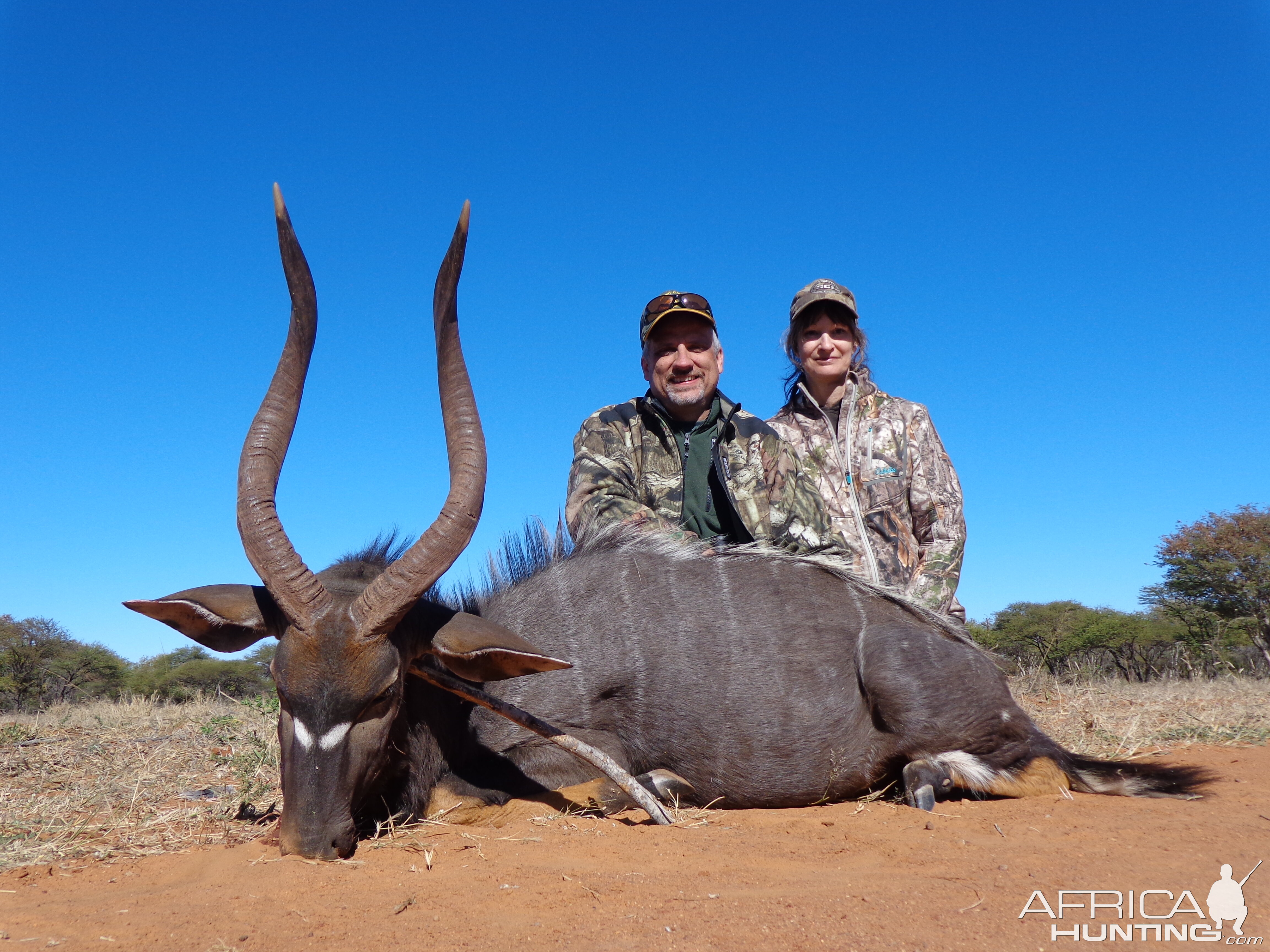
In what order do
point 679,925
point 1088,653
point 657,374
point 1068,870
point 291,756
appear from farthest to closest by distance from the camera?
1. point 1088,653
2. point 657,374
3. point 291,756
4. point 1068,870
5. point 679,925

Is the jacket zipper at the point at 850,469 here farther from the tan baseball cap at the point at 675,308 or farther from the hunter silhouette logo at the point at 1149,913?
the hunter silhouette logo at the point at 1149,913

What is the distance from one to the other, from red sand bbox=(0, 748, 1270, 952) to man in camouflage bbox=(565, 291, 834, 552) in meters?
2.17

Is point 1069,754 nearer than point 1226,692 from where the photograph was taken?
Yes

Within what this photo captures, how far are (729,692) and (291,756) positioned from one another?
202 cm

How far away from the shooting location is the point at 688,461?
20.3 ft

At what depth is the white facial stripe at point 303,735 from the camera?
350 cm

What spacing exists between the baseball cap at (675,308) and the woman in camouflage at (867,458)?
34.0 inches

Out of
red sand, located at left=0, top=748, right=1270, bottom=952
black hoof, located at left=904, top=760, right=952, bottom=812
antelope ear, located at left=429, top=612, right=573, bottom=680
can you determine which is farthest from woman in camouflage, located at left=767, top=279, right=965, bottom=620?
antelope ear, located at left=429, top=612, right=573, bottom=680

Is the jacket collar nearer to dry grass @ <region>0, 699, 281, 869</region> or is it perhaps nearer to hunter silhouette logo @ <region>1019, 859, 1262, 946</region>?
dry grass @ <region>0, 699, 281, 869</region>

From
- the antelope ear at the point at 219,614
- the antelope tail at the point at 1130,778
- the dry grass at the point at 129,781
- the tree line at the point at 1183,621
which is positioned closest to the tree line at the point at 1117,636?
the tree line at the point at 1183,621

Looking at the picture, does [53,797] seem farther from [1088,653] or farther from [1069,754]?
[1088,653]

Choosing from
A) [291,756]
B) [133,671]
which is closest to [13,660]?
[133,671]

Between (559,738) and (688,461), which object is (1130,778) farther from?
(688,461)

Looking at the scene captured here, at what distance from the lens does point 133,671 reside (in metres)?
18.6
